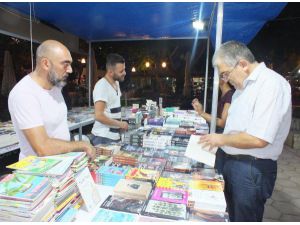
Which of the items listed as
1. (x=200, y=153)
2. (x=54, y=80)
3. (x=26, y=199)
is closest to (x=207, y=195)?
(x=200, y=153)

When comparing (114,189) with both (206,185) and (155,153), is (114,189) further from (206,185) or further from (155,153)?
(155,153)

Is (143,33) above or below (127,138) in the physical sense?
above

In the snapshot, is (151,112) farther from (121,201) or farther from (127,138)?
(121,201)

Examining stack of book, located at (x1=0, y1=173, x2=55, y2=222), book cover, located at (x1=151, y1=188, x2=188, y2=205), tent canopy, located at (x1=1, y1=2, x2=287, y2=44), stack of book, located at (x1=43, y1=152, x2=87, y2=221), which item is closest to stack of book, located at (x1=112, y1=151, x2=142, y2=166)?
book cover, located at (x1=151, y1=188, x2=188, y2=205)

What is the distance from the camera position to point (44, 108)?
171 centimetres

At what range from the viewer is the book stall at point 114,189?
1.02 meters

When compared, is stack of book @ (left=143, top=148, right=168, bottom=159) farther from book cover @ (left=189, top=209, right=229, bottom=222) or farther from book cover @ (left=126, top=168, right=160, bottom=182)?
book cover @ (left=189, top=209, right=229, bottom=222)

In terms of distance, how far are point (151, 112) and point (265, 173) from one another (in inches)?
90.5

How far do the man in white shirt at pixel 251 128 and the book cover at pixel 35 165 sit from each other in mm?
973

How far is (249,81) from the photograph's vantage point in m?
1.68

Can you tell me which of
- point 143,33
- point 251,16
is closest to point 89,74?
point 143,33

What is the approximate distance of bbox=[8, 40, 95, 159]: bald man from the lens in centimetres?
157

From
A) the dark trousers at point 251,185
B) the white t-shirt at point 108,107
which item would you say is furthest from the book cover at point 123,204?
the white t-shirt at point 108,107

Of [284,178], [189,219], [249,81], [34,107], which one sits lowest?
[284,178]
